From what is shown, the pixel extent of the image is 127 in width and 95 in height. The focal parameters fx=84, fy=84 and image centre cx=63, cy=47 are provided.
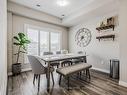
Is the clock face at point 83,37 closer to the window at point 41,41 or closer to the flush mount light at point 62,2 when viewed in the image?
the window at point 41,41

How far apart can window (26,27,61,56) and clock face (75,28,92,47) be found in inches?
45.2

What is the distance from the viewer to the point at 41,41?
A: 4.39 metres

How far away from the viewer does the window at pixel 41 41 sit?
4.04m

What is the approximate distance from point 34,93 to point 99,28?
11.2 feet

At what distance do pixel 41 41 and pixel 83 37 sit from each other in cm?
226

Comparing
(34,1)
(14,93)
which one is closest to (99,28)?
(34,1)

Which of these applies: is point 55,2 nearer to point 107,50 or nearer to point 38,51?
Result: point 38,51

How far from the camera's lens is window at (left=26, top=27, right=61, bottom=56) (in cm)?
404

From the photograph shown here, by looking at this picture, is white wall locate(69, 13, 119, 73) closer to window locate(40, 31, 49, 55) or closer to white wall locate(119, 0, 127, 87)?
white wall locate(119, 0, 127, 87)

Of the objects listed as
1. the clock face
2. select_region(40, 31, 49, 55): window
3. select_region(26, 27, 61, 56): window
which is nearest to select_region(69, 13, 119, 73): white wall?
the clock face

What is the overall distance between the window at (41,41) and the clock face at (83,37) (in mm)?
1149

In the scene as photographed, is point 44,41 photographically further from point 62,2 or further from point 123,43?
point 123,43

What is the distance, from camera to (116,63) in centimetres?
289

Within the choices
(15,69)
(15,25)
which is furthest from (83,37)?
(15,69)
